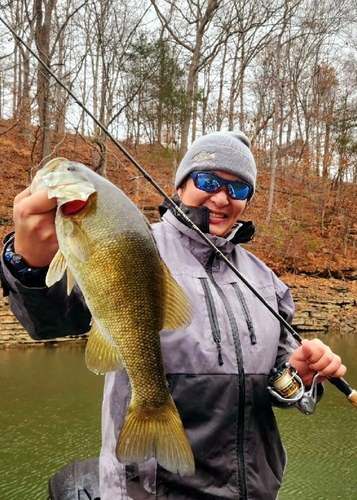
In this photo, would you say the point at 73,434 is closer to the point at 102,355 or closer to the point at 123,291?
the point at 102,355

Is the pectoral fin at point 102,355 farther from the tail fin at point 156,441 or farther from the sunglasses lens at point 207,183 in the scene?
the sunglasses lens at point 207,183

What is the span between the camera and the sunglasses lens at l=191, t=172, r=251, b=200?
2.12 meters

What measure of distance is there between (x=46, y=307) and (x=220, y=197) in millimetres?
927

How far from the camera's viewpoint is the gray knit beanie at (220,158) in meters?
2.18

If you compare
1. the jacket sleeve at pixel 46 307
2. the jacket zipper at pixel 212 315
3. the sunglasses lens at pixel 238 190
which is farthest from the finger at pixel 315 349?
the jacket sleeve at pixel 46 307

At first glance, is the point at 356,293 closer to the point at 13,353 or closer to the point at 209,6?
the point at 13,353

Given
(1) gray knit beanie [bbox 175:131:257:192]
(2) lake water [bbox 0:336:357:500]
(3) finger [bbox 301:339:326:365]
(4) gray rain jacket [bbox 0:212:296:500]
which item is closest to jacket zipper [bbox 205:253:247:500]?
(4) gray rain jacket [bbox 0:212:296:500]

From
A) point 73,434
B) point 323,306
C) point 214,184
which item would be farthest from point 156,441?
point 323,306

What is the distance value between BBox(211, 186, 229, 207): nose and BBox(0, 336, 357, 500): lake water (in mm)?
4142

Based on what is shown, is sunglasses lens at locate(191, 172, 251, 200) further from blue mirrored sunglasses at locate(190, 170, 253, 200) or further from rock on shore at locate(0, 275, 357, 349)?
rock on shore at locate(0, 275, 357, 349)

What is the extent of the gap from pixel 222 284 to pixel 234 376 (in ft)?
1.25

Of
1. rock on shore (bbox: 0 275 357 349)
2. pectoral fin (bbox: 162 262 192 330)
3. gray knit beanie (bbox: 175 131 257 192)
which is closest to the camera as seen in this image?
pectoral fin (bbox: 162 262 192 330)

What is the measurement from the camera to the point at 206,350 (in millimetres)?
1720

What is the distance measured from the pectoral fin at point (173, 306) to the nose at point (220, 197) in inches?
27.9
